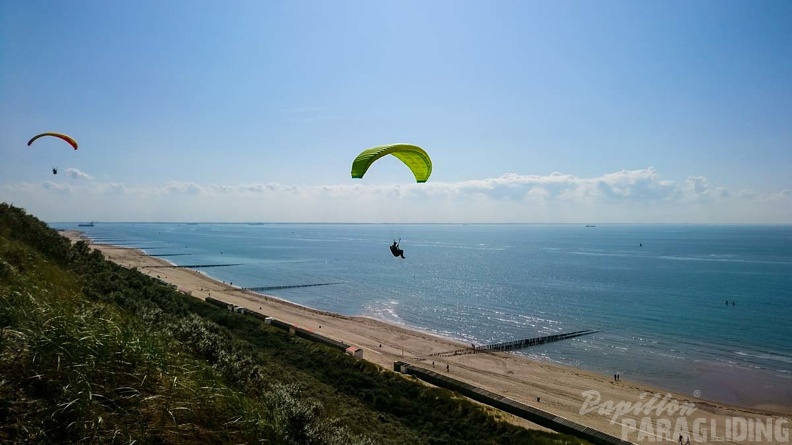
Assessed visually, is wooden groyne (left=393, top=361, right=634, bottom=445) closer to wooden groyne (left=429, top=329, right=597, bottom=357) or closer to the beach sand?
the beach sand

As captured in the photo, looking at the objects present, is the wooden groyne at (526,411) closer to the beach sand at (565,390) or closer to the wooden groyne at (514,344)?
the beach sand at (565,390)

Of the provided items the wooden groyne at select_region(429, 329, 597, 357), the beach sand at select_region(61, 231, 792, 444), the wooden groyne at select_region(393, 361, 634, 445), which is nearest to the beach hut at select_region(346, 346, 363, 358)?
the beach sand at select_region(61, 231, 792, 444)

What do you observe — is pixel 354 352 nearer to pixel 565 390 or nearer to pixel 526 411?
pixel 526 411

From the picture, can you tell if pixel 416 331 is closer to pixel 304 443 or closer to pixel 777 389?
pixel 777 389

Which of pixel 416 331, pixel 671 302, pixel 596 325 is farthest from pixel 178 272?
pixel 671 302

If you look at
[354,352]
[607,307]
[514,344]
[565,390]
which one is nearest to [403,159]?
[354,352]
